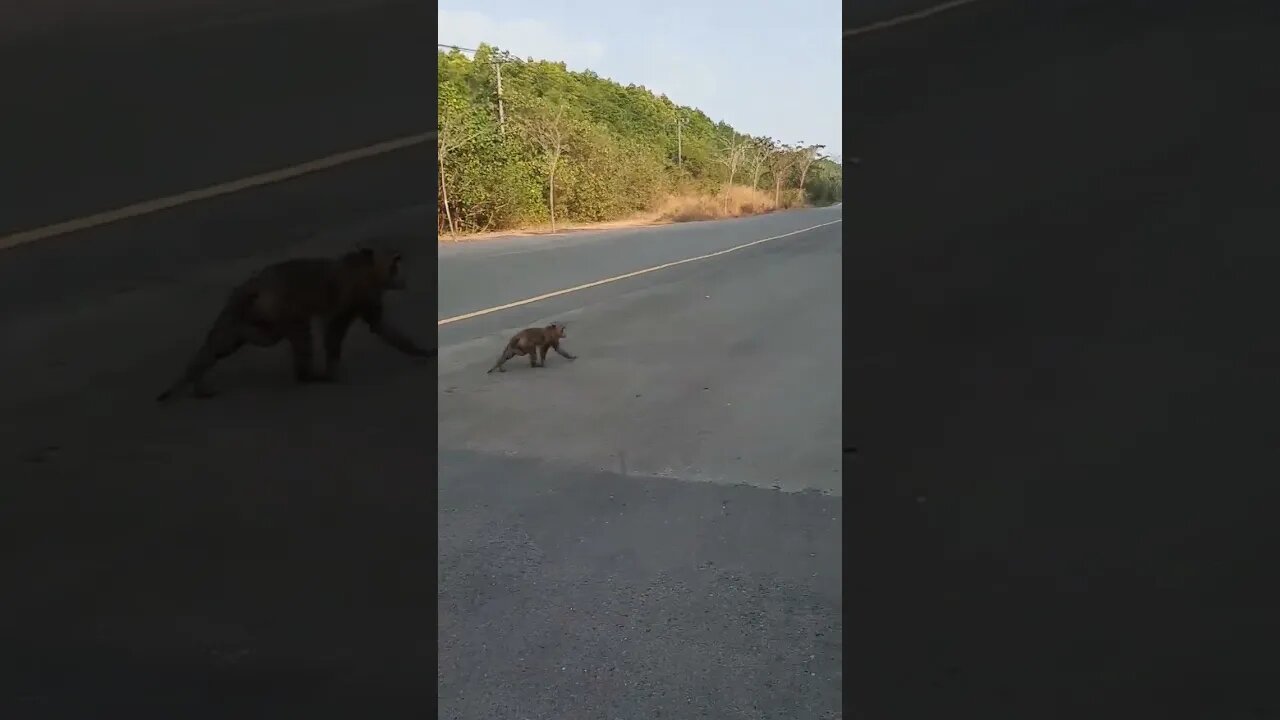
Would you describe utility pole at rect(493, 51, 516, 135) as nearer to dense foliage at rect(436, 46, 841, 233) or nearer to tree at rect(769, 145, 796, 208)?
dense foliage at rect(436, 46, 841, 233)

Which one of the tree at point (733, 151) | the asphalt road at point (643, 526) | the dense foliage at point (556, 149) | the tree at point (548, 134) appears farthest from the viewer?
the tree at point (733, 151)

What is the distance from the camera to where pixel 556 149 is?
76.0ft

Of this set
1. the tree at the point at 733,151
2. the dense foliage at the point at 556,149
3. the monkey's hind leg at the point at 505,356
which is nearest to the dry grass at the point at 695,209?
the dense foliage at the point at 556,149

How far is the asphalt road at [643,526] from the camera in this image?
2514 mm

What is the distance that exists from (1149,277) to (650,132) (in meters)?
34.0
